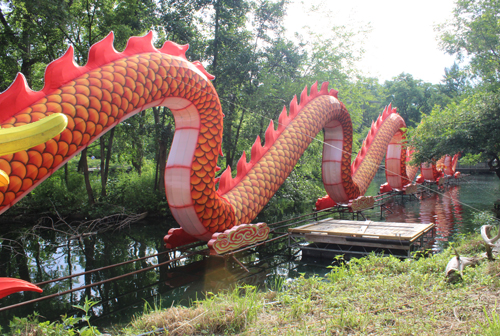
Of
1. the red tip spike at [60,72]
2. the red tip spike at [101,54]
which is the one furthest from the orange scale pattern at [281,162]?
the red tip spike at [60,72]

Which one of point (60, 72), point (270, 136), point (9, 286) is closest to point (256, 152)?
point (270, 136)

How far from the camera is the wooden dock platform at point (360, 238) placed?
7.17 meters

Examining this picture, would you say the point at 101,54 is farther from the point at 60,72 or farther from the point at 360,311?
the point at 360,311

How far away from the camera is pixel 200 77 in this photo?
6543 mm

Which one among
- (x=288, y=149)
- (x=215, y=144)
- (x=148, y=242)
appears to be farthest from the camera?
(x=148, y=242)

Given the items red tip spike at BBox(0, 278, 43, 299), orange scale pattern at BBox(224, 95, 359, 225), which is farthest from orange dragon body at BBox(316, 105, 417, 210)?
red tip spike at BBox(0, 278, 43, 299)

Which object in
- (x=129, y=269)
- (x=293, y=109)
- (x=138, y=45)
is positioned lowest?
(x=129, y=269)

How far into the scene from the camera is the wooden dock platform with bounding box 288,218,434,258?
7172 mm

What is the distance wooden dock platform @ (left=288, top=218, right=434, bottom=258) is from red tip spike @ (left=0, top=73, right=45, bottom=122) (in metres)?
5.84

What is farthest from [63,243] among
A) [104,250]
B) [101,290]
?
[101,290]

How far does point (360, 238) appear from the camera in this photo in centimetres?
752

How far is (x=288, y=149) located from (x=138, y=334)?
5.89 metres

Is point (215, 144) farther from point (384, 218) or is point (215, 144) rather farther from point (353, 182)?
point (384, 218)

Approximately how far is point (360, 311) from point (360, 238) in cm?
411
